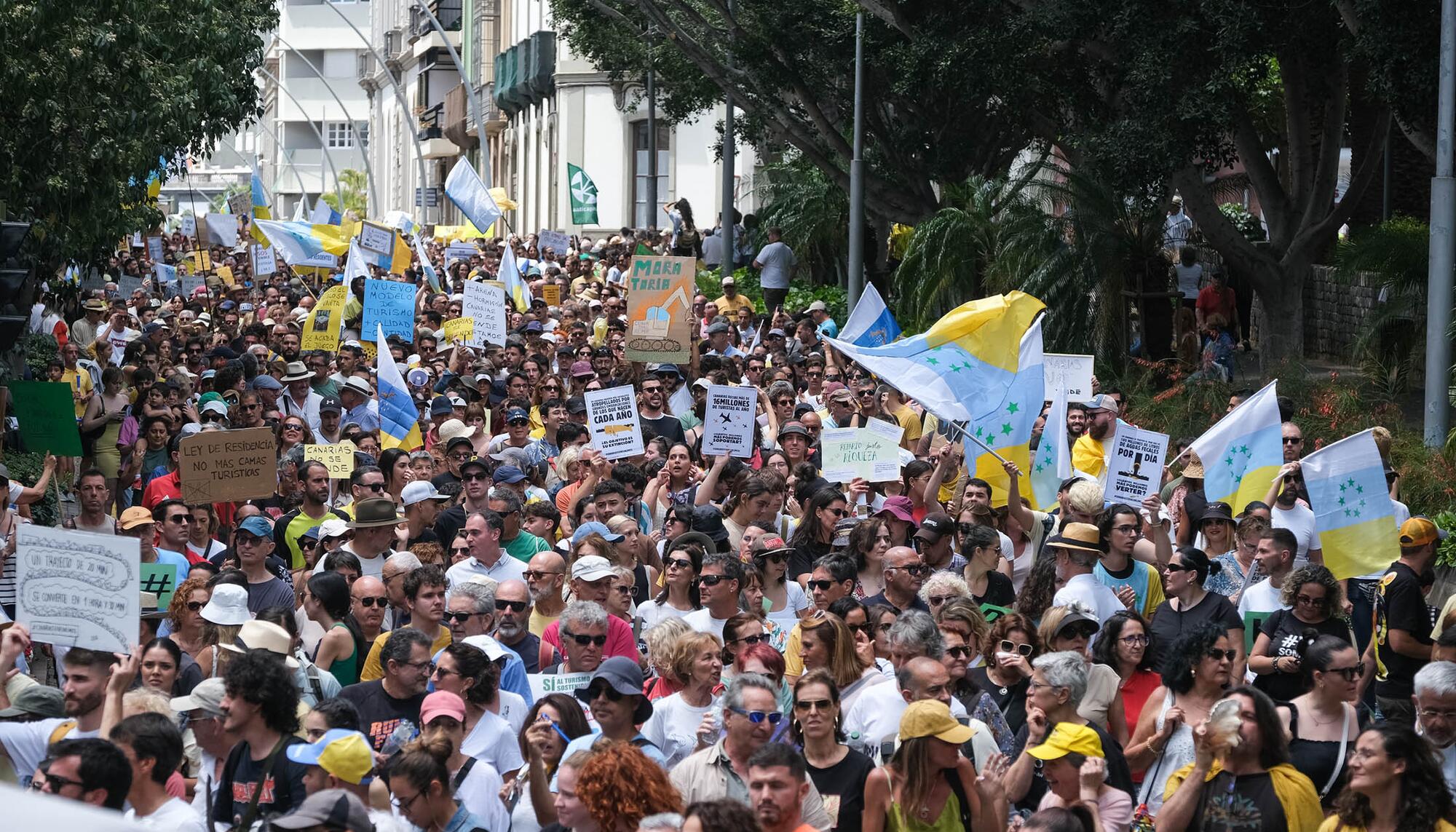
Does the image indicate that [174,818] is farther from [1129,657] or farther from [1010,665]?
[1129,657]

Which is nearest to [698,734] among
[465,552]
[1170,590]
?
[1170,590]

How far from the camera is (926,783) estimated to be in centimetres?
640

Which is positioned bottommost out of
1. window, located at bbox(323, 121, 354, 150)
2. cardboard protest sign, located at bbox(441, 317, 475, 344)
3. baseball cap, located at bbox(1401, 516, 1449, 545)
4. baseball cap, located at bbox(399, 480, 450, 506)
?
baseball cap, located at bbox(399, 480, 450, 506)

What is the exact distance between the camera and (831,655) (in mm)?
7867

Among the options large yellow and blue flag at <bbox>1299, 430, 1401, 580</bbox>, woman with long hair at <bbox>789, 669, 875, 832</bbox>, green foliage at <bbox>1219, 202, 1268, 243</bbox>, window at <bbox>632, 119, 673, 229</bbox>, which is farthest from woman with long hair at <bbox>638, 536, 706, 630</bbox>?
window at <bbox>632, 119, 673, 229</bbox>

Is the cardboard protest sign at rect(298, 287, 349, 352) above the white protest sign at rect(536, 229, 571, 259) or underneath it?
underneath

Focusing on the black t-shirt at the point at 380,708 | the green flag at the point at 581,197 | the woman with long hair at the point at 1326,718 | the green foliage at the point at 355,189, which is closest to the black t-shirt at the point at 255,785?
the black t-shirt at the point at 380,708

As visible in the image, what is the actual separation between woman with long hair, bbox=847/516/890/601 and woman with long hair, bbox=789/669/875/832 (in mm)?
2878

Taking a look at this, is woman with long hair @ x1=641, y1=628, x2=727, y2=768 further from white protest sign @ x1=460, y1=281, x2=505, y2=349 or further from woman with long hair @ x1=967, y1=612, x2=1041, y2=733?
→ white protest sign @ x1=460, y1=281, x2=505, y2=349

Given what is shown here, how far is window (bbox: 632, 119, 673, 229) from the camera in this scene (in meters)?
55.1

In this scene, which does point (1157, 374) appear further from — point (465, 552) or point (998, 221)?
point (465, 552)

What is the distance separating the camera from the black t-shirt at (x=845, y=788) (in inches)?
253

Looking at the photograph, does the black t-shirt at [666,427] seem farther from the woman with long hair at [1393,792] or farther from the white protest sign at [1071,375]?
the woman with long hair at [1393,792]

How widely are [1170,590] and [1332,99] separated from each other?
1356 centimetres
